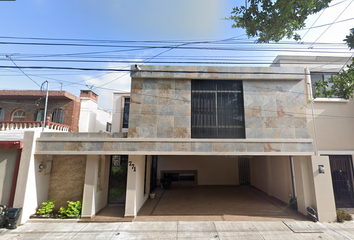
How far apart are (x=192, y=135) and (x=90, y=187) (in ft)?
16.7

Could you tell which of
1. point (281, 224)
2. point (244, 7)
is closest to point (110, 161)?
point (281, 224)

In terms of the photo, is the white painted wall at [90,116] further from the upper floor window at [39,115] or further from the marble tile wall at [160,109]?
the marble tile wall at [160,109]

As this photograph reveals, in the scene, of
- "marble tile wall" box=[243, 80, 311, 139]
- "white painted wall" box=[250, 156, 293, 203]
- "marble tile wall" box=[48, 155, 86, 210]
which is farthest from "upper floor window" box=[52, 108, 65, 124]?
"white painted wall" box=[250, 156, 293, 203]

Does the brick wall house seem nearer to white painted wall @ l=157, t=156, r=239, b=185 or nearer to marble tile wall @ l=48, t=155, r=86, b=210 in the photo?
marble tile wall @ l=48, t=155, r=86, b=210

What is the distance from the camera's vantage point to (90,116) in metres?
14.7

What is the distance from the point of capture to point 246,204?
9.52m

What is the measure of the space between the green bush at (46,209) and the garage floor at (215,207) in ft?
12.5

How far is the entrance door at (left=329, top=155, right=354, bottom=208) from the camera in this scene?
895 cm

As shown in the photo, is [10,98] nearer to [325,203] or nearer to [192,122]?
[192,122]

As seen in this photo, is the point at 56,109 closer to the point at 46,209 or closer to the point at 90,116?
the point at 90,116

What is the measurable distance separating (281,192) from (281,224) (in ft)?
11.1

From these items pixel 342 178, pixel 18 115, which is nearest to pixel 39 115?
pixel 18 115

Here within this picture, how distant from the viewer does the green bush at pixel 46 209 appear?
7469mm

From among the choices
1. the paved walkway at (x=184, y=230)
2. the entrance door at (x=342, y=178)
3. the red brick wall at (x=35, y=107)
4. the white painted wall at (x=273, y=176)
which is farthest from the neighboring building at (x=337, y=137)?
the red brick wall at (x=35, y=107)
